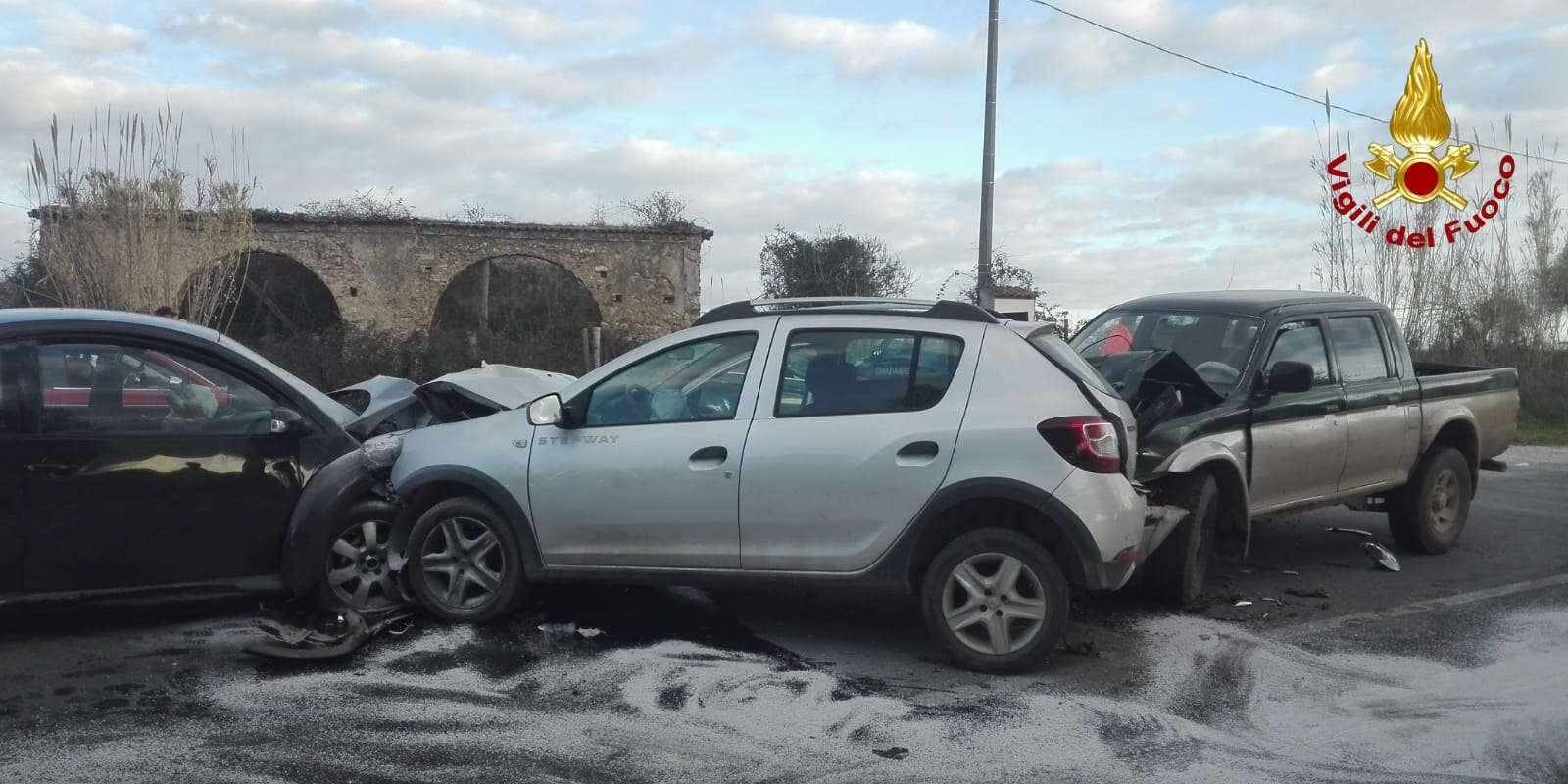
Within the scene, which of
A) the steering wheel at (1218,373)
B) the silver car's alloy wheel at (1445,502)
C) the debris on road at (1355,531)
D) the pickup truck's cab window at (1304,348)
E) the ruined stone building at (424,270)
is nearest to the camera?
the steering wheel at (1218,373)

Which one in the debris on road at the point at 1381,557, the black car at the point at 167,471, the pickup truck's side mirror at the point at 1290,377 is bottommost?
the debris on road at the point at 1381,557

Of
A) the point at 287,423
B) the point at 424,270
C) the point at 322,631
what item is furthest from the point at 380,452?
the point at 424,270

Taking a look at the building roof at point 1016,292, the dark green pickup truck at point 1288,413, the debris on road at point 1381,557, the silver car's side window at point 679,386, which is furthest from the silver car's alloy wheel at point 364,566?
the building roof at point 1016,292

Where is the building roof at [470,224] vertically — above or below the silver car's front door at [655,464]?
above

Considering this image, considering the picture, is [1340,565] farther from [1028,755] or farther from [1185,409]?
[1028,755]

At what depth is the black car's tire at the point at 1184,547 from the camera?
7.27 meters

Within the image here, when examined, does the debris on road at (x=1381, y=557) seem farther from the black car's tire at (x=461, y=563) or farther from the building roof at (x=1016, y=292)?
the building roof at (x=1016, y=292)

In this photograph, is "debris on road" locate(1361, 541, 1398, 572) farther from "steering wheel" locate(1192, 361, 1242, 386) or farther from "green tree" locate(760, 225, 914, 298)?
"green tree" locate(760, 225, 914, 298)

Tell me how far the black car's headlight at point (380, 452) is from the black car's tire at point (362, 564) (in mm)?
198

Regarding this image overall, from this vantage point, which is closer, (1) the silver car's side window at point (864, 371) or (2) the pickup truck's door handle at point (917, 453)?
(2) the pickup truck's door handle at point (917, 453)

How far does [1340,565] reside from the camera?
29.6ft

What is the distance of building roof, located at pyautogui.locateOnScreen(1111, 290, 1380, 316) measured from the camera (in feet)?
28.6

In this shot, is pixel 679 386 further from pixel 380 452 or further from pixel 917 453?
pixel 380 452

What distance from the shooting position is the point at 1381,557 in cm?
900
